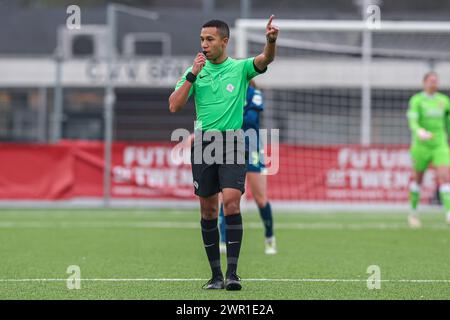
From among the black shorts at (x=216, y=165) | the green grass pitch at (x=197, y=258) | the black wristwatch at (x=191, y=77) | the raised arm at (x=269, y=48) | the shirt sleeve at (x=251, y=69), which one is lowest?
the green grass pitch at (x=197, y=258)

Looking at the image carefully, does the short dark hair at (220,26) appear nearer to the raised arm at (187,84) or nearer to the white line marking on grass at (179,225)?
the raised arm at (187,84)

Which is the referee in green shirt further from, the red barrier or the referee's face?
the red barrier

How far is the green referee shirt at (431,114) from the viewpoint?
605 inches

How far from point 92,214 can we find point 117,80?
11.2 m

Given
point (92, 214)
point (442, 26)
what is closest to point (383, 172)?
point (442, 26)

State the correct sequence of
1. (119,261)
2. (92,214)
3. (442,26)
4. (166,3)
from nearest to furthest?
(119,261)
(442,26)
(92,214)
(166,3)

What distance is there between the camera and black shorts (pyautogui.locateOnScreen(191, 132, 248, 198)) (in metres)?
7.91

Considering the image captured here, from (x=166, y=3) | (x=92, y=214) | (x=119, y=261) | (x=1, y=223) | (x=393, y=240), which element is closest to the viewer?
(x=119, y=261)

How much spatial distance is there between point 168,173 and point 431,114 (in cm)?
692

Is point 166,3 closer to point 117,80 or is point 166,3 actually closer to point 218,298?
point 117,80

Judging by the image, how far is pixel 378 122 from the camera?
2231 centimetres

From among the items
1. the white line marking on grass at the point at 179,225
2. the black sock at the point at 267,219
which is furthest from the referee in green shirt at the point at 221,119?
the white line marking on grass at the point at 179,225

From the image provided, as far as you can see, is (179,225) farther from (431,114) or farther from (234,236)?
(234,236)

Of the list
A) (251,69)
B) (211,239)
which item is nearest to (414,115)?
(251,69)
